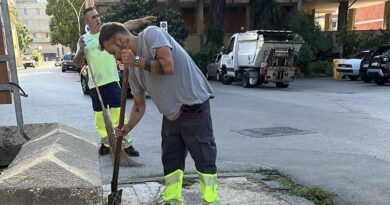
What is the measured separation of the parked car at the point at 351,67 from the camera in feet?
72.7

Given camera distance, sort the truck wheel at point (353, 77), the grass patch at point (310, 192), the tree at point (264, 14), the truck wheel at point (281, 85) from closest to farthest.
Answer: the grass patch at point (310, 192) → the truck wheel at point (281, 85) → the truck wheel at point (353, 77) → the tree at point (264, 14)

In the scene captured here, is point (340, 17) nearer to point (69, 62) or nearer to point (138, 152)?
point (69, 62)

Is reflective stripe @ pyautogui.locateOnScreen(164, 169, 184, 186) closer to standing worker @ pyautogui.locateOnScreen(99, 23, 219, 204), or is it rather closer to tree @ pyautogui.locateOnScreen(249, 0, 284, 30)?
standing worker @ pyautogui.locateOnScreen(99, 23, 219, 204)

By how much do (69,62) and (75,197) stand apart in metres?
43.7

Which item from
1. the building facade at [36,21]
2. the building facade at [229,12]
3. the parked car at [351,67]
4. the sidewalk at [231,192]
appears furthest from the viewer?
the building facade at [36,21]

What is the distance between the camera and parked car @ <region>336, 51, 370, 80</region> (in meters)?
22.2

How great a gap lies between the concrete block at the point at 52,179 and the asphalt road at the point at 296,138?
2.09 meters

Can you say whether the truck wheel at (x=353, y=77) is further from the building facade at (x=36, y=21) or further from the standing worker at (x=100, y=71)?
the building facade at (x=36, y=21)

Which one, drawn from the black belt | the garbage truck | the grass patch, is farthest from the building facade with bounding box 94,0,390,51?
the black belt

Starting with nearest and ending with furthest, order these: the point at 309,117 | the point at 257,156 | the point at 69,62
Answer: the point at 257,156 → the point at 309,117 → the point at 69,62

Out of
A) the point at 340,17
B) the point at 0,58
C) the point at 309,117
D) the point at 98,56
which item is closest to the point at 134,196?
the point at 0,58

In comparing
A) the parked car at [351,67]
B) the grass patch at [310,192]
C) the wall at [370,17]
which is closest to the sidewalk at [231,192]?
the grass patch at [310,192]

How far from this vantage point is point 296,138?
306 inches

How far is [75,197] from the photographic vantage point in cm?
252
